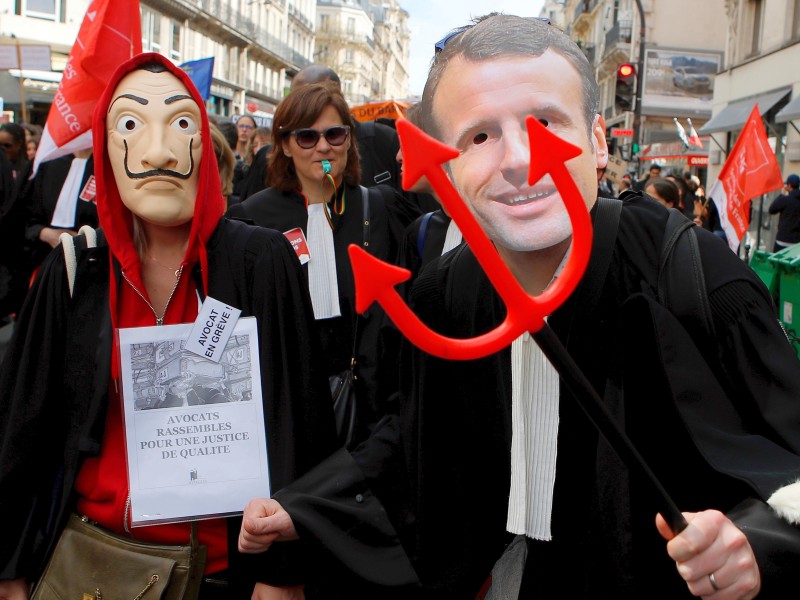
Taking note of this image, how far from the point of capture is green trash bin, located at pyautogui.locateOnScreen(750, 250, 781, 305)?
577 centimetres

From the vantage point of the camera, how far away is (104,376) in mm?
1985

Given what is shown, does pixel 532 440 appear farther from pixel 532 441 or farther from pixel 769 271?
pixel 769 271

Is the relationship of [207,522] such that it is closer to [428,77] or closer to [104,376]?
[104,376]

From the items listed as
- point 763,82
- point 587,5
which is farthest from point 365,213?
point 587,5

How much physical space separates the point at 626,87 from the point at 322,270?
12745 millimetres

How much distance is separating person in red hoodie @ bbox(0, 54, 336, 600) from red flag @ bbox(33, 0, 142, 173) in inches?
76.5

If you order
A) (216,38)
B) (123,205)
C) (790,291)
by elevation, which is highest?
(216,38)

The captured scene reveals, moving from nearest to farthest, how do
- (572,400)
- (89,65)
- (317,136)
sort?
(572,400) → (317,136) → (89,65)

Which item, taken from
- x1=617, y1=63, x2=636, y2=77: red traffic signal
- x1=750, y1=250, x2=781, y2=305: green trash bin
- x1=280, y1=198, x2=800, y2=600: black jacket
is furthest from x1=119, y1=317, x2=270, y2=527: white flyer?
x1=617, y1=63, x2=636, y2=77: red traffic signal

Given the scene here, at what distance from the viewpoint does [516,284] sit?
1110 millimetres

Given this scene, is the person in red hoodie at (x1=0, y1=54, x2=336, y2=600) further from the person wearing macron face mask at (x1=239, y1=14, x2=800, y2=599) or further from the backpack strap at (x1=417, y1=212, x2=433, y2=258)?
the backpack strap at (x1=417, y1=212, x2=433, y2=258)

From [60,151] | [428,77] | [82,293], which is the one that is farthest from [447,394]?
[60,151]

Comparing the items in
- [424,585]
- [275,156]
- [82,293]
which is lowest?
[424,585]

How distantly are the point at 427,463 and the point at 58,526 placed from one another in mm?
945
